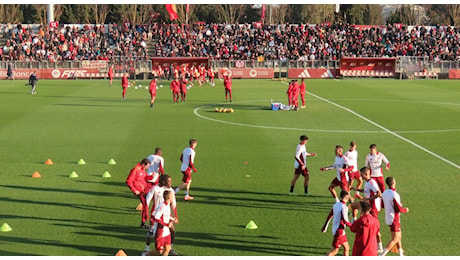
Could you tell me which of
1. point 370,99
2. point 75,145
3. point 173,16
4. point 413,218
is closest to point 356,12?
point 173,16

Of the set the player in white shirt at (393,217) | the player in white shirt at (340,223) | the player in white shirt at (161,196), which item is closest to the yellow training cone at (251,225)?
the player in white shirt at (161,196)

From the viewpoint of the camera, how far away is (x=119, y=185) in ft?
64.7

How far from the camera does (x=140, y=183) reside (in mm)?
16031

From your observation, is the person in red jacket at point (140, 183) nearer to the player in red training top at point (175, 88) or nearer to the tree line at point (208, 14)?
the player in red training top at point (175, 88)

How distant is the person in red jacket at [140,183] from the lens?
1573 cm

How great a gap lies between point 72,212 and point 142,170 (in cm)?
224

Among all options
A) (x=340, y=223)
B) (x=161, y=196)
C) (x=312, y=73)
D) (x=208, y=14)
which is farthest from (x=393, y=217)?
(x=208, y=14)

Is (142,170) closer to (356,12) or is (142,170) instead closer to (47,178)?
(47,178)

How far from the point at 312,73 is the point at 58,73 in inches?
943

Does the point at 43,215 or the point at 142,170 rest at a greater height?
the point at 142,170

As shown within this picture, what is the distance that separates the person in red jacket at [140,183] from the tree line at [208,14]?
253 ft

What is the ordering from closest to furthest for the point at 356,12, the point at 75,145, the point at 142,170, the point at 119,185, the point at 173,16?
the point at 142,170, the point at 119,185, the point at 75,145, the point at 173,16, the point at 356,12

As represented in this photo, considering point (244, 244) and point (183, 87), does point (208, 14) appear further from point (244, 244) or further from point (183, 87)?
point (244, 244)

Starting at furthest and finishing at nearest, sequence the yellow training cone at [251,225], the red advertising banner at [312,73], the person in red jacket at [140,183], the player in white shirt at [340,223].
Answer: the red advertising banner at [312,73]
the person in red jacket at [140,183]
the yellow training cone at [251,225]
the player in white shirt at [340,223]
